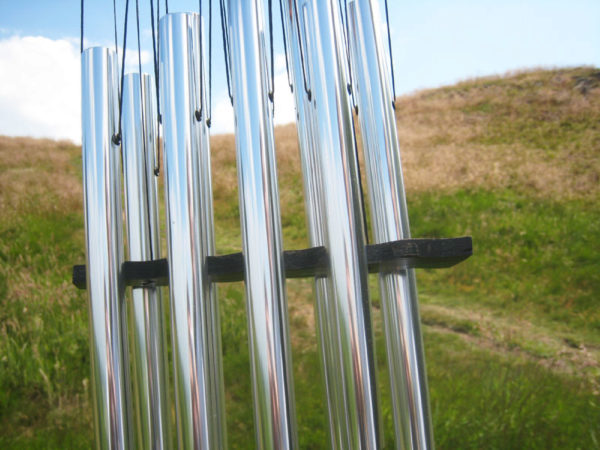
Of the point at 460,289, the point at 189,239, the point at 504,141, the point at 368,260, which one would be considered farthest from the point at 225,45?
the point at 504,141

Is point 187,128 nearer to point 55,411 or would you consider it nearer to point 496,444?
point 496,444

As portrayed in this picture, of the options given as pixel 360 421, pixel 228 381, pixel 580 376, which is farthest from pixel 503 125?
pixel 360 421

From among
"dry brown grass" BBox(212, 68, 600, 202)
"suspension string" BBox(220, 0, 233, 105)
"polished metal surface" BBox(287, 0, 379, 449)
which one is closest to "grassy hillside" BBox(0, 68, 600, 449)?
"dry brown grass" BBox(212, 68, 600, 202)

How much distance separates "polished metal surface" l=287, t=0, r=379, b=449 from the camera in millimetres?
833

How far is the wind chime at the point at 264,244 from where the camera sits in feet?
2.79

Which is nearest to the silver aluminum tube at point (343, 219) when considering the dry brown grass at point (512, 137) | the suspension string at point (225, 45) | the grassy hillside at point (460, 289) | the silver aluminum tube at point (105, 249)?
the suspension string at point (225, 45)

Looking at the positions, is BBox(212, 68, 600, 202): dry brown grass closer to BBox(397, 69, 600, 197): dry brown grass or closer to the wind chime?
BBox(397, 69, 600, 197): dry brown grass

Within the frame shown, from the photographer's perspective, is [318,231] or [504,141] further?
[504,141]

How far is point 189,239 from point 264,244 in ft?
0.50

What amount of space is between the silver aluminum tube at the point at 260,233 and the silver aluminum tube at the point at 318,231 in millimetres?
88

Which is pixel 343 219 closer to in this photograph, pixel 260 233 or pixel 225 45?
pixel 260 233

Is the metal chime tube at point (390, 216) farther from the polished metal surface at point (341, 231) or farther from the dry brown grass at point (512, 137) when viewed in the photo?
the dry brown grass at point (512, 137)

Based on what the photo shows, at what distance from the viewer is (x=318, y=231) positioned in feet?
3.51

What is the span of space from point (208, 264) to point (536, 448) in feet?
7.65
